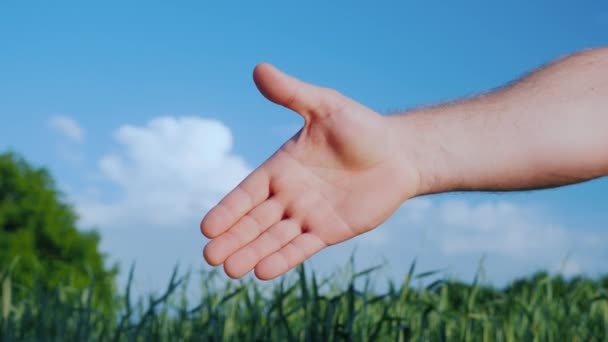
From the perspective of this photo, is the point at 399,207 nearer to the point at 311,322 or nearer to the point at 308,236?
the point at 308,236

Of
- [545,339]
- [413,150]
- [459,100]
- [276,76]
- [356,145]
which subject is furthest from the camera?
[545,339]

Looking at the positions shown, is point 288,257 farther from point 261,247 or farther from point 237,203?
point 237,203

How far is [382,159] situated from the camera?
7.92ft

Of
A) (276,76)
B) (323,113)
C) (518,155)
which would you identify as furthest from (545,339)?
(276,76)

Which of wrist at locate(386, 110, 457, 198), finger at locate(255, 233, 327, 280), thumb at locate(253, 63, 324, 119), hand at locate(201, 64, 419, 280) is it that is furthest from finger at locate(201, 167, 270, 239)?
wrist at locate(386, 110, 457, 198)

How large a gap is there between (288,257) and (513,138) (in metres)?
0.86

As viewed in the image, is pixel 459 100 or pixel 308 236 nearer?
pixel 308 236

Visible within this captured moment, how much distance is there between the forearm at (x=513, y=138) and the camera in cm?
252

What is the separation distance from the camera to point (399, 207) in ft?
8.36

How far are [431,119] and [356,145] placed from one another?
39cm

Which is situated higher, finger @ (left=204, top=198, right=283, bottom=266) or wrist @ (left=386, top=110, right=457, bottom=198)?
wrist @ (left=386, top=110, right=457, bottom=198)

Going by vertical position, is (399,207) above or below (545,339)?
above

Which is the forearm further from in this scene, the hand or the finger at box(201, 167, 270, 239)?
the finger at box(201, 167, 270, 239)

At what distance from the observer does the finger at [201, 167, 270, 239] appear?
2287mm
